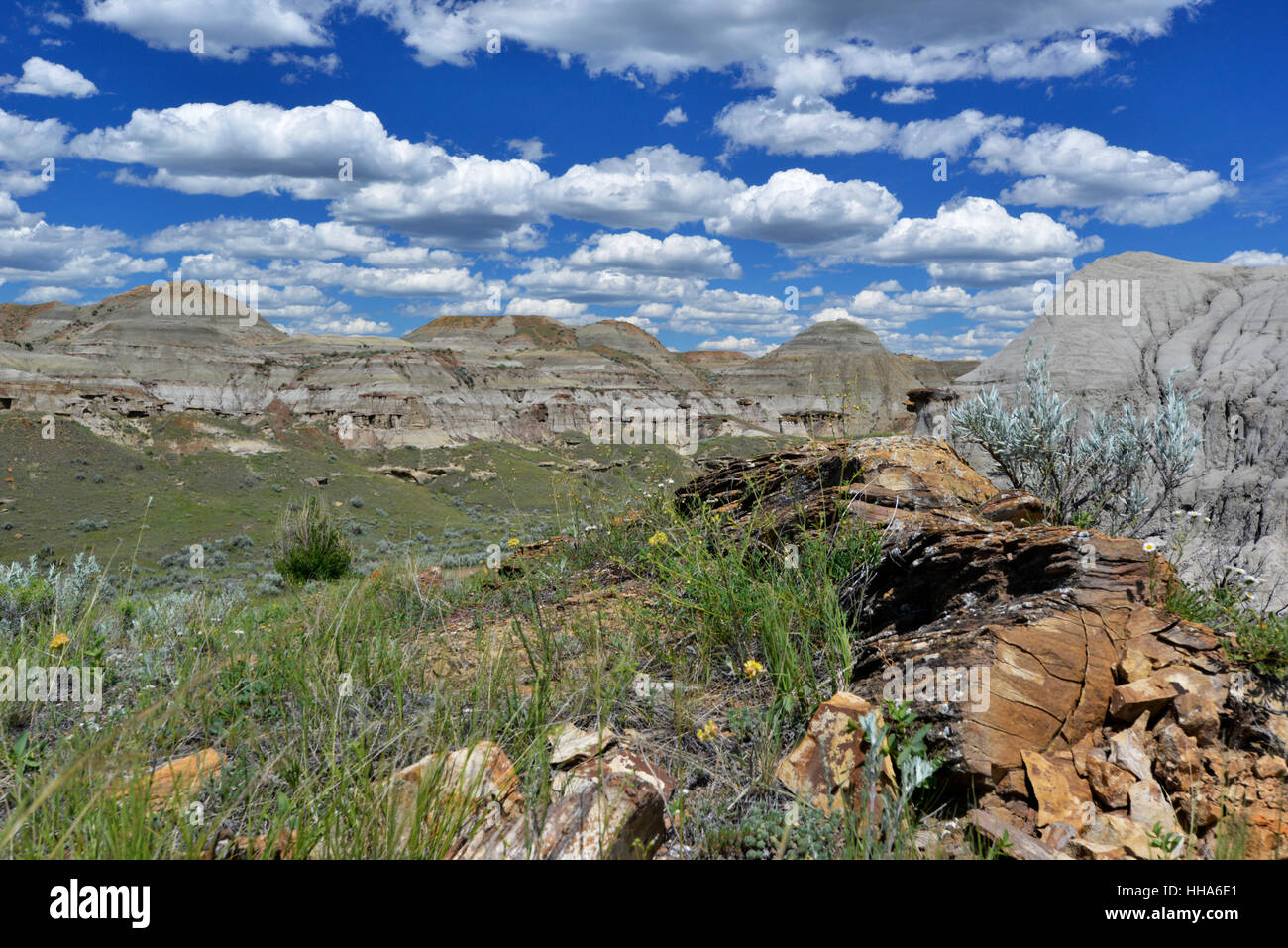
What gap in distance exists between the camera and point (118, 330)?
70.3 metres

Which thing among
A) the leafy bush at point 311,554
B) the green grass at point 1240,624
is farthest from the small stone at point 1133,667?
the leafy bush at point 311,554

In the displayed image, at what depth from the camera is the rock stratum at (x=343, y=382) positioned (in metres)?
54.3

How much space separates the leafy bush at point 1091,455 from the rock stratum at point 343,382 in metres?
31.4

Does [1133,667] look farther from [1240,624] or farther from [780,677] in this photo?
[780,677]

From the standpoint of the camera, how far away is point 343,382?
59844 mm

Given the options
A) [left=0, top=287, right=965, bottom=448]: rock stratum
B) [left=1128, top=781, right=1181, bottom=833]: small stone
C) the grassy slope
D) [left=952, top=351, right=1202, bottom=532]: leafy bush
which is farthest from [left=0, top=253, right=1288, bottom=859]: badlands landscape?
[left=0, top=287, right=965, bottom=448]: rock stratum

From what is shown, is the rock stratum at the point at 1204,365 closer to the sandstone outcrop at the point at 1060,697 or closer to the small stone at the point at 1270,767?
the sandstone outcrop at the point at 1060,697

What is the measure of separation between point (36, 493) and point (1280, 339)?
139 feet

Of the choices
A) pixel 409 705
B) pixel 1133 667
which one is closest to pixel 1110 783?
pixel 1133 667

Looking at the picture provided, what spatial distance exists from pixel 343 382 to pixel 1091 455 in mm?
61064

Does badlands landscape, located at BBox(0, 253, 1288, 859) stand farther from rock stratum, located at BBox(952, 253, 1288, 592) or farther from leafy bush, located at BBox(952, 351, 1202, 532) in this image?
leafy bush, located at BBox(952, 351, 1202, 532)

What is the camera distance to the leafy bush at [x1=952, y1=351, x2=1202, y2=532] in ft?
18.9
